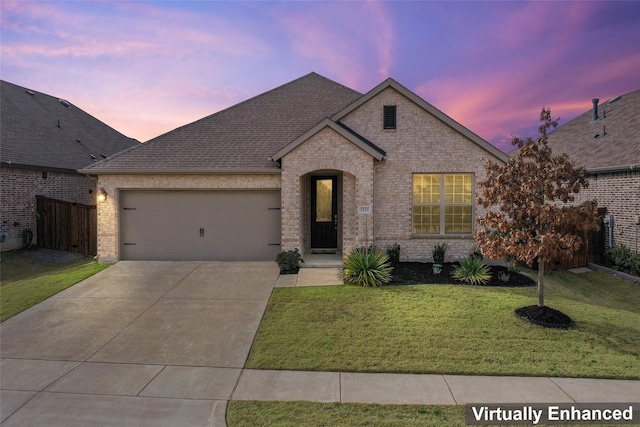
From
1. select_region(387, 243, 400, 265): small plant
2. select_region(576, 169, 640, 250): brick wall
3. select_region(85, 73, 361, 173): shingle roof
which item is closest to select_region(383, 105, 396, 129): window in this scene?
select_region(85, 73, 361, 173): shingle roof

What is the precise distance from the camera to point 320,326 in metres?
7.26

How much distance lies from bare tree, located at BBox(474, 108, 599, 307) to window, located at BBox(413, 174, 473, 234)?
4.38 meters

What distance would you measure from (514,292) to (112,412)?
932cm

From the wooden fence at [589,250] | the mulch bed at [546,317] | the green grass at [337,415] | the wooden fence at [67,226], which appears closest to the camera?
the green grass at [337,415]

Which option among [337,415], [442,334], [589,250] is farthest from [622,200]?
[337,415]

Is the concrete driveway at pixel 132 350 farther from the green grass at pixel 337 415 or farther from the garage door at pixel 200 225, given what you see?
the garage door at pixel 200 225

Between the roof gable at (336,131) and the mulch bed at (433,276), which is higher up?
the roof gable at (336,131)

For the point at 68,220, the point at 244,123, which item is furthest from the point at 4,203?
the point at 244,123

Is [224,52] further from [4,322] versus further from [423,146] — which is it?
[4,322]

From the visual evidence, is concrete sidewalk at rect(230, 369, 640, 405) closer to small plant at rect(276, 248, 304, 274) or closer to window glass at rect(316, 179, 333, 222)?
small plant at rect(276, 248, 304, 274)

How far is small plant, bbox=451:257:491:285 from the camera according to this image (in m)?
10.2

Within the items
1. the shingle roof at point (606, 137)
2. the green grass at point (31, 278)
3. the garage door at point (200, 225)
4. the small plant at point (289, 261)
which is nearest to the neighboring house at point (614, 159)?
the shingle roof at point (606, 137)

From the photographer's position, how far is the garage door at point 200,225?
41.2 feet

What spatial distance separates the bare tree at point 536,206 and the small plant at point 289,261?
5590mm
